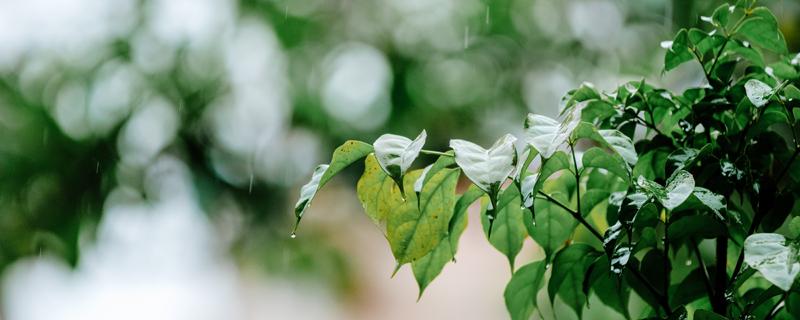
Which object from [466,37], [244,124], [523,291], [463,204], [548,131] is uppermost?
[548,131]

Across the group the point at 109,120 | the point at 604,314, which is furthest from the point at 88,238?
the point at 604,314

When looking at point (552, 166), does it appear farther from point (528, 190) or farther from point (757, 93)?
point (757, 93)

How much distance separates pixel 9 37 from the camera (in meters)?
2.70

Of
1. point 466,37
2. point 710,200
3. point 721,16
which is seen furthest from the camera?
point 466,37

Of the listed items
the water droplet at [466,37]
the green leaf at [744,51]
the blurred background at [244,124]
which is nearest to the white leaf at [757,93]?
the green leaf at [744,51]

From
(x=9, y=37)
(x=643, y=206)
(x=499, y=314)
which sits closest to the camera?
(x=643, y=206)

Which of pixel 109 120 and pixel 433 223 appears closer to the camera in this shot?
pixel 433 223

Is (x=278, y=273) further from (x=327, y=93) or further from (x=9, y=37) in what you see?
(x=9, y=37)

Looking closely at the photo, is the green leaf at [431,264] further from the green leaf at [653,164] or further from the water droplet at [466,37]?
the water droplet at [466,37]

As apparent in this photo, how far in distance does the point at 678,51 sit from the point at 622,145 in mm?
132

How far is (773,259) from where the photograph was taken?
0.38 m

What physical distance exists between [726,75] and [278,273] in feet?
7.53

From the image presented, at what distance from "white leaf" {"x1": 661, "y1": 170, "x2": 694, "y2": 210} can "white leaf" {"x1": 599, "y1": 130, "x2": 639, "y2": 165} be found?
1.6 inches

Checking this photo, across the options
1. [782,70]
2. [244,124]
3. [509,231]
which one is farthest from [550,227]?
[244,124]
